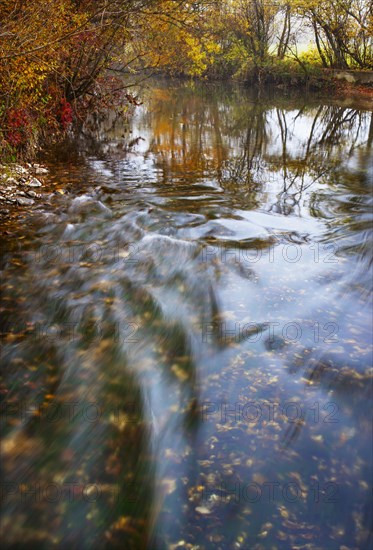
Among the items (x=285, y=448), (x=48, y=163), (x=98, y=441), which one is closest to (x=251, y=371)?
(x=285, y=448)

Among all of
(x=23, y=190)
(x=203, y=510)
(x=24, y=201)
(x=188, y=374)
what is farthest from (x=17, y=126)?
(x=203, y=510)

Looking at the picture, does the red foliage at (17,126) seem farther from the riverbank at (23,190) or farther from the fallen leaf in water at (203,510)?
the fallen leaf in water at (203,510)

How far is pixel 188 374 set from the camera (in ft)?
10.8

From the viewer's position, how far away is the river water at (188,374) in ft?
7.49

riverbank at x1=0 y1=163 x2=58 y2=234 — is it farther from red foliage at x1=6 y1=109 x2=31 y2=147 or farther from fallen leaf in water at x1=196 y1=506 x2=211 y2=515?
fallen leaf in water at x1=196 y1=506 x2=211 y2=515

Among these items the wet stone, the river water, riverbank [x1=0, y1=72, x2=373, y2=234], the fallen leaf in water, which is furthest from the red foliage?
the fallen leaf in water

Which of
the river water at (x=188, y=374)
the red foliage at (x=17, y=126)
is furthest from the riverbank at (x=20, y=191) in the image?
the red foliage at (x=17, y=126)

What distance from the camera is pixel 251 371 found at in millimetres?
3309

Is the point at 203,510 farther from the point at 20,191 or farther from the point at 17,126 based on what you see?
the point at 17,126

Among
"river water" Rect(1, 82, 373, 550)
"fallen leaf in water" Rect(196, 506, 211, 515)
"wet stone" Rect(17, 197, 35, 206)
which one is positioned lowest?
"fallen leaf in water" Rect(196, 506, 211, 515)

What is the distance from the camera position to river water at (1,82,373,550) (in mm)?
2283

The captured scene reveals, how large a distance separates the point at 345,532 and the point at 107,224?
192 inches

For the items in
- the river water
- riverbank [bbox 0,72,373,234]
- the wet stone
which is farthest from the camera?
the wet stone

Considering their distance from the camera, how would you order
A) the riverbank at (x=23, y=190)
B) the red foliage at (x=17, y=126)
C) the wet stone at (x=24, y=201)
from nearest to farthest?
the riverbank at (x=23, y=190), the wet stone at (x=24, y=201), the red foliage at (x=17, y=126)
